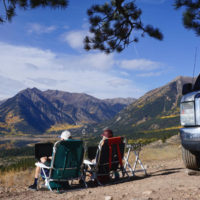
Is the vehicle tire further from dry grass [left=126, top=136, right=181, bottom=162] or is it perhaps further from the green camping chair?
dry grass [left=126, top=136, right=181, bottom=162]

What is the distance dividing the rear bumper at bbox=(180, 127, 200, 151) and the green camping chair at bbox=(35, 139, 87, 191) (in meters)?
2.40

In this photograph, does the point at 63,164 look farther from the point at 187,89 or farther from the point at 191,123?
the point at 187,89

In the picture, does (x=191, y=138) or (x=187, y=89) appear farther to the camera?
(x=187, y=89)

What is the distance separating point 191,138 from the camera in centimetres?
505

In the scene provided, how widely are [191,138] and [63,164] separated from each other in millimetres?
2923

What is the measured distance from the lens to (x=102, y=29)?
314 inches

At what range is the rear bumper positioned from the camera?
493 cm

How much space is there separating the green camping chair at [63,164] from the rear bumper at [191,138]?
2.40 metres

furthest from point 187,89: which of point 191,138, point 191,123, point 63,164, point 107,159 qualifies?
point 63,164

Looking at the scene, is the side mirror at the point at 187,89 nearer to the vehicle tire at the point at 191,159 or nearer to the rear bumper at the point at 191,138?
the rear bumper at the point at 191,138

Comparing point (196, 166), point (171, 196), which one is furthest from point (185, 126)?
point (171, 196)

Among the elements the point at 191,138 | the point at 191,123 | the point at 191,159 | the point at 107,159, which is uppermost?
the point at 191,123

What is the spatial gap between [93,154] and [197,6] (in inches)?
213

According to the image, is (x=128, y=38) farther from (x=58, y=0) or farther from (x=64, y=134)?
(x=64, y=134)
